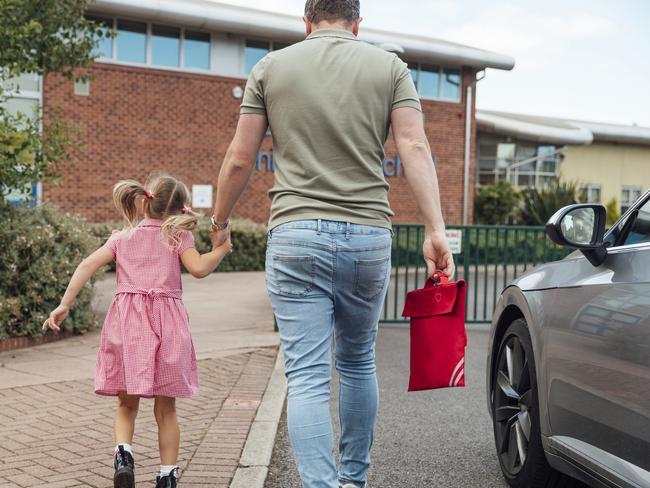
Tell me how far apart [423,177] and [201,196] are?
790 inches

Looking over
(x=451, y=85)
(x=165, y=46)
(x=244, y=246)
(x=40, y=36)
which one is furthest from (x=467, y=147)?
(x=40, y=36)

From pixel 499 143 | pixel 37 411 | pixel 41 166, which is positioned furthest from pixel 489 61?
pixel 37 411

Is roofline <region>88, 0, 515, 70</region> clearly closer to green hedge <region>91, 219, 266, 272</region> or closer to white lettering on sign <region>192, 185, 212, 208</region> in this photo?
white lettering on sign <region>192, 185, 212, 208</region>

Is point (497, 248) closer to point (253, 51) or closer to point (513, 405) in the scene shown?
point (513, 405)

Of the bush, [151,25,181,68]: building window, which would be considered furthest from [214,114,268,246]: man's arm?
[151,25,181,68]: building window

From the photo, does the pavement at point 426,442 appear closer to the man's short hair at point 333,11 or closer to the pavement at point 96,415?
the pavement at point 96,415

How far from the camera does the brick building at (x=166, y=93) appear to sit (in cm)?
2183

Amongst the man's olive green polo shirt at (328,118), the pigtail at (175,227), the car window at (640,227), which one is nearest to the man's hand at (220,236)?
the pigtail at (175,227)

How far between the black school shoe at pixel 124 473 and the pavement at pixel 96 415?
0.39 metres

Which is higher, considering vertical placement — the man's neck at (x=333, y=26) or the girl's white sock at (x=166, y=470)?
the man's neck at (x=333, y=26)

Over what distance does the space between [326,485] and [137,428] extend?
2.29 metres

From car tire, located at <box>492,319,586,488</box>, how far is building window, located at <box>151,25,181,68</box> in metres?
20.0

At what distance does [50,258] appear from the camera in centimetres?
818

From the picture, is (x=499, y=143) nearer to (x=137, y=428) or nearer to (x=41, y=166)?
(x=41, y=166)
